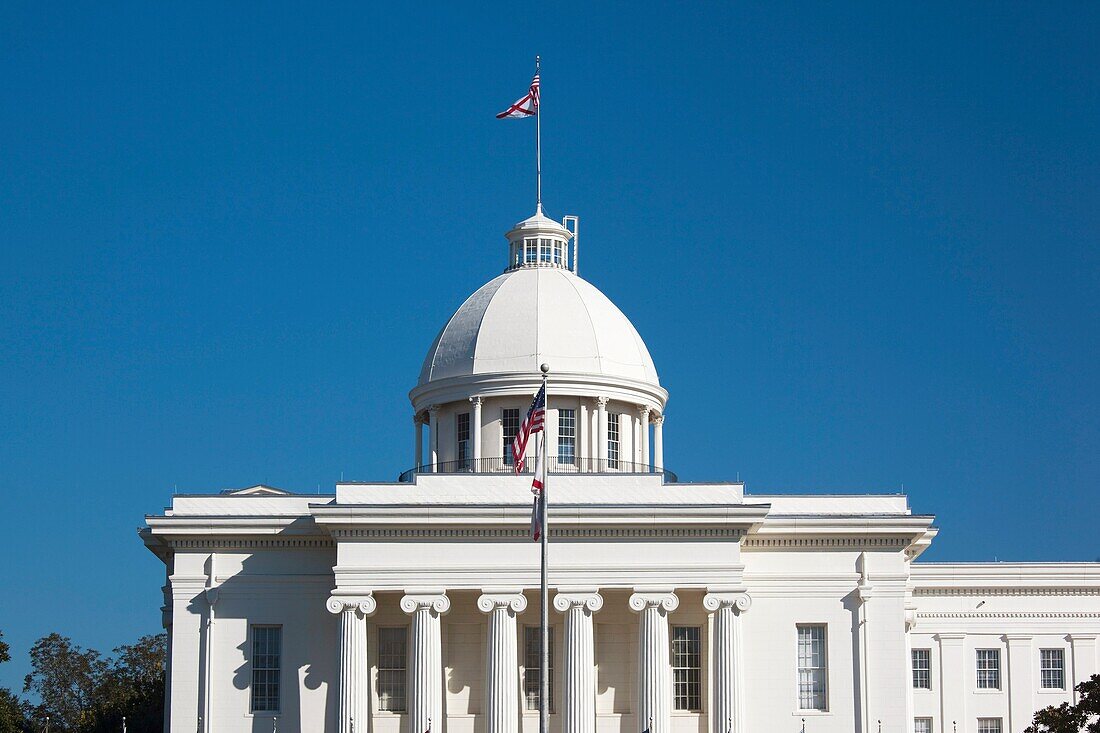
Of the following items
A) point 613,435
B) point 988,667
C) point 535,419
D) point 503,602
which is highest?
point 613,435

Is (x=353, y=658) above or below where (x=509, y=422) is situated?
below

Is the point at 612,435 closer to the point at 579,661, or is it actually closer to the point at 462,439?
the point at 462,439

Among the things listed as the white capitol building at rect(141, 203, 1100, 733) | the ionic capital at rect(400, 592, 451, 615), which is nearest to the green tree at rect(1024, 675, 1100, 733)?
the white capitol building at rect(141, 203, 1100, 733)

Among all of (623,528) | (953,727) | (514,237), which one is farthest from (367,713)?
(953,727)

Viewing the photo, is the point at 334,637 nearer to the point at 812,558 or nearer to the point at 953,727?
the point at 812,558

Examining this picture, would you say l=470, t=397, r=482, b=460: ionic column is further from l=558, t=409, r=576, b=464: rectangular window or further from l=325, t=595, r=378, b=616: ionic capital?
l=325, t=595, r=378, b=616: ionic capital

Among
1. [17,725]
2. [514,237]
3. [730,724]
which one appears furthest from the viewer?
[17,725]

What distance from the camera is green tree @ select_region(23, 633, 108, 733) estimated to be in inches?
4267

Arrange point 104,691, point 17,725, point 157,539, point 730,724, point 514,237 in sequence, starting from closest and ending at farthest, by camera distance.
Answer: point 730,724, point 157,539, point 514,237, point 17,725, point 104,691

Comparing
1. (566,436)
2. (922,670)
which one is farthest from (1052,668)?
(566,436)

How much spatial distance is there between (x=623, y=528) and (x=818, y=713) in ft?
28.0

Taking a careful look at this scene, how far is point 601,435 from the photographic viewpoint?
217ft

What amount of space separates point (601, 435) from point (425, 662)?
11.9 m

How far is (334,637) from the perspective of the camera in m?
60.9
